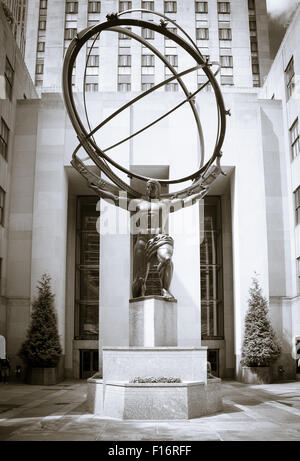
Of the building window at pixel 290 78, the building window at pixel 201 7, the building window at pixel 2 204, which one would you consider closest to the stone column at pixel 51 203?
the building window at pixel 2 204

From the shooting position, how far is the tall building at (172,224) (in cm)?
2598

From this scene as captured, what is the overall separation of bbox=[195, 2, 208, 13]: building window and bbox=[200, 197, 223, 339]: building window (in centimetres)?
2304

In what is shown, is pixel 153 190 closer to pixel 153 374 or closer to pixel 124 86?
pixel 153 374

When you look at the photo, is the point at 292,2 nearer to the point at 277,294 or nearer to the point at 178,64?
the point at 277,294

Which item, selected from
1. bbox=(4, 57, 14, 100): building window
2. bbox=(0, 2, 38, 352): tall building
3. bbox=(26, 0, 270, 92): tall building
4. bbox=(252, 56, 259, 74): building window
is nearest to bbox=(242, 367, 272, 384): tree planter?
Answer: bbox=(0, 2, 38, 352): tall building

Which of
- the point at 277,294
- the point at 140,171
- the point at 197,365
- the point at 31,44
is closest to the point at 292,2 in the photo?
the point at 140,171

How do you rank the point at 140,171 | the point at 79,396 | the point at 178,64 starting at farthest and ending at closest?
the point at 178,64, the point at 140,171, the point at 79,396

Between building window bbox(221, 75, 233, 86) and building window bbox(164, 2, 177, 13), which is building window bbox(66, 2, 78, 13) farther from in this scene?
building window bbox(221, 75, 233, 86)

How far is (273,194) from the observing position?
27.1 meters

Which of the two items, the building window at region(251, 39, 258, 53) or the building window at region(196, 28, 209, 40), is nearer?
the building window at region(196, 28, 209, 40)

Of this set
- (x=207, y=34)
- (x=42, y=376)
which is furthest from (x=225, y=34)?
(x=42, y=376)

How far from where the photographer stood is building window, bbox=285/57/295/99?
26.5m

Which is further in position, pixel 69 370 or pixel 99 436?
pixel 69 370
